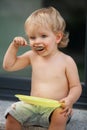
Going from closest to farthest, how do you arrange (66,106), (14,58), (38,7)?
(66,106)
(14,58)
(38,7)

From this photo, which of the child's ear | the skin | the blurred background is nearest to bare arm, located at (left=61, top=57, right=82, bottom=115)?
the skin

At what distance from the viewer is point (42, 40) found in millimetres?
1839

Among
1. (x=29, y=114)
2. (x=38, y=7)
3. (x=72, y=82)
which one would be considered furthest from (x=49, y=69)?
(x=38, y=7)

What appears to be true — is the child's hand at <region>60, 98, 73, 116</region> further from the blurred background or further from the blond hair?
the blurred background

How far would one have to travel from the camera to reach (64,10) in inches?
95.5

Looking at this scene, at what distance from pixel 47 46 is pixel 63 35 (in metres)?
0.13

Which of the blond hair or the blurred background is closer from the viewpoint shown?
the blond hair

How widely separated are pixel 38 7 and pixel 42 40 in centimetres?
69

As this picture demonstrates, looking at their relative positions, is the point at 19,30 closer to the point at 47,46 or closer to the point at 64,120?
the point at 47,46

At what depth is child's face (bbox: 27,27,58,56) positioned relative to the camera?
6.03 feet

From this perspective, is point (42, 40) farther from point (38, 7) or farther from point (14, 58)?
point (38, 7)

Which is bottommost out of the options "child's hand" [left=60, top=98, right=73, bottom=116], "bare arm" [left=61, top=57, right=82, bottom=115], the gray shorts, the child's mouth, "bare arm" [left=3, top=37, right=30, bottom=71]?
the gray shorts

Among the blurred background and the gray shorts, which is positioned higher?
the blurred background

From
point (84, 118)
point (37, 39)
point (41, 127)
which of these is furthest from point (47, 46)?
point (84, 118)
